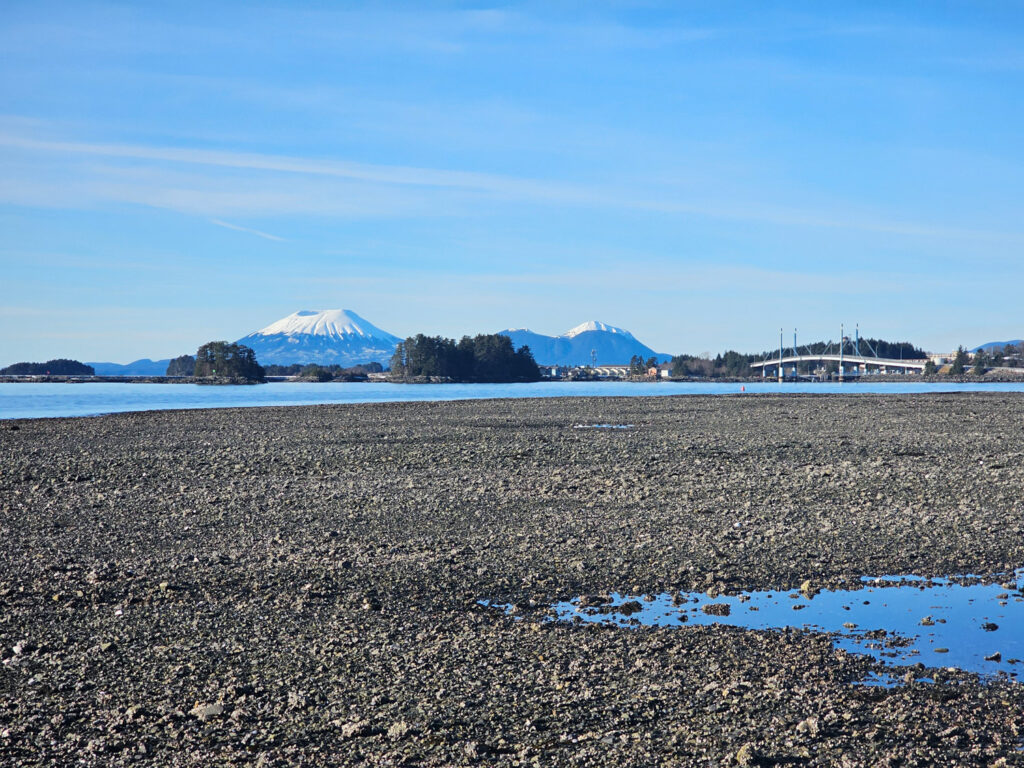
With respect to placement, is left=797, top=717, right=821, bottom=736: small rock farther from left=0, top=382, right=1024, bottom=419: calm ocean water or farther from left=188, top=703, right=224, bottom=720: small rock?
left=0, top=382, right=1024, bottom=419: calm ocean water

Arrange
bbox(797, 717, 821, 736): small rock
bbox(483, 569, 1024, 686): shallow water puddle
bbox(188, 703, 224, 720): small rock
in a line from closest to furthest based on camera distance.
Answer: bbox(797, 717, 821, 736): small rock → bbox(188, 703, 224, 720): small rock → bbox(483, 569, 1024, 686): shallow water puddle

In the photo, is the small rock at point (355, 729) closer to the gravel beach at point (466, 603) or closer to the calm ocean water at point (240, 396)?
the gravel beach at point (466, 603)

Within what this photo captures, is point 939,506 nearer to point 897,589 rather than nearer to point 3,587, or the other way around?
point 897,589

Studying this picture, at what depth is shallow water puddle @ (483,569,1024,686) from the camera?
9.19 m

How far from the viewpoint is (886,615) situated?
10641mm

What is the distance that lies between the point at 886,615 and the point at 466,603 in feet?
15.9

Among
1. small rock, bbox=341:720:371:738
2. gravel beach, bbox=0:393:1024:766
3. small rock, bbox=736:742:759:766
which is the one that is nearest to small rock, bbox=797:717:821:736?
gravel beach, bbox=0:393:1024:766

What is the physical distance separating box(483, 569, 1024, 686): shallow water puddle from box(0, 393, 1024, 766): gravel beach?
44 centimetres

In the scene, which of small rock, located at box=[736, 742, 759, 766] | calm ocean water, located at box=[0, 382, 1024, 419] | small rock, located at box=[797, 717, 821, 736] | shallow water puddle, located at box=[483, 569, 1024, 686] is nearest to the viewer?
small rock, located at box=[736, 742, 759, 766]

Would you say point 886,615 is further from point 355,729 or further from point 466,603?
point 355,729

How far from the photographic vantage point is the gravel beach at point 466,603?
7.03 metres

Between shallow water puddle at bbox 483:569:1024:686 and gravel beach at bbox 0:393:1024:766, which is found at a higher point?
gravel beach at bbox 0:393:1024:766

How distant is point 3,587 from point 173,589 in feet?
7.05

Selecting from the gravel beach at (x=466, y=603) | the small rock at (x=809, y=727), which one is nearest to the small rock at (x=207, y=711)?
the gravel beach at (x=466, y=603)
